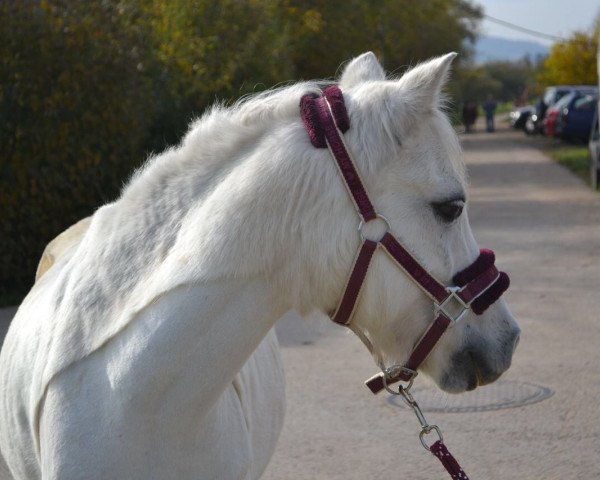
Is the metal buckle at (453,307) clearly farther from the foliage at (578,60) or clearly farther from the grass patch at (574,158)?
the foliage at (578,60)

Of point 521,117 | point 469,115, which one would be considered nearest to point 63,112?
point 521,117

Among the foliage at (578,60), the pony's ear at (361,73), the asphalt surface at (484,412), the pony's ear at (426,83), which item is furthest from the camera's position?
the foliage at (578,60)

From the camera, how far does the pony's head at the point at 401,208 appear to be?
96.7 inches

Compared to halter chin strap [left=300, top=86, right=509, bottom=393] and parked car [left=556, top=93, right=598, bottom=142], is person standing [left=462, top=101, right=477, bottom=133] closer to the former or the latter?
parked car [left=556, top=93, right=598, bottom=142]

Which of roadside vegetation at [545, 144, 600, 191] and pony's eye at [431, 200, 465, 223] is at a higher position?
pony's eye at [431, 200, 465, 223]

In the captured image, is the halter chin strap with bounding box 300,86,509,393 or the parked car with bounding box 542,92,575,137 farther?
the parked car with bounding box 542,92,575,137

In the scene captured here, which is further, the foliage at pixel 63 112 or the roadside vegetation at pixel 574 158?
the roadside vegetation at pixel 574 158

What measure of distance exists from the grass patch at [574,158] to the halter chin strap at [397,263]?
19.7 metres

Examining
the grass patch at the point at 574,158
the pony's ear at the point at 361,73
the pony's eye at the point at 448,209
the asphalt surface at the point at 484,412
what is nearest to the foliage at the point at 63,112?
the asphalt surface at the point at 484,412

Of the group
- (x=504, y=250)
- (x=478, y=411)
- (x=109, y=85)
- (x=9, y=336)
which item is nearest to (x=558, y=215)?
(x=504, y=250)

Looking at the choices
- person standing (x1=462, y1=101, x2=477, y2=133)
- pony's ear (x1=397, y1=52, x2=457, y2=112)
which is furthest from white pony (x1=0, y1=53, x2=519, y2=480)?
person standing (x1=462, y1=101, x2=477, y2=133)

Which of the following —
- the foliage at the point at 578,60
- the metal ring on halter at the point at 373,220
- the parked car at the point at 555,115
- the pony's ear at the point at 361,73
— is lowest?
the foliage at the point at 578,60

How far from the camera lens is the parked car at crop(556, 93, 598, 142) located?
32.2 m

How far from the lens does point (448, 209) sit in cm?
248
